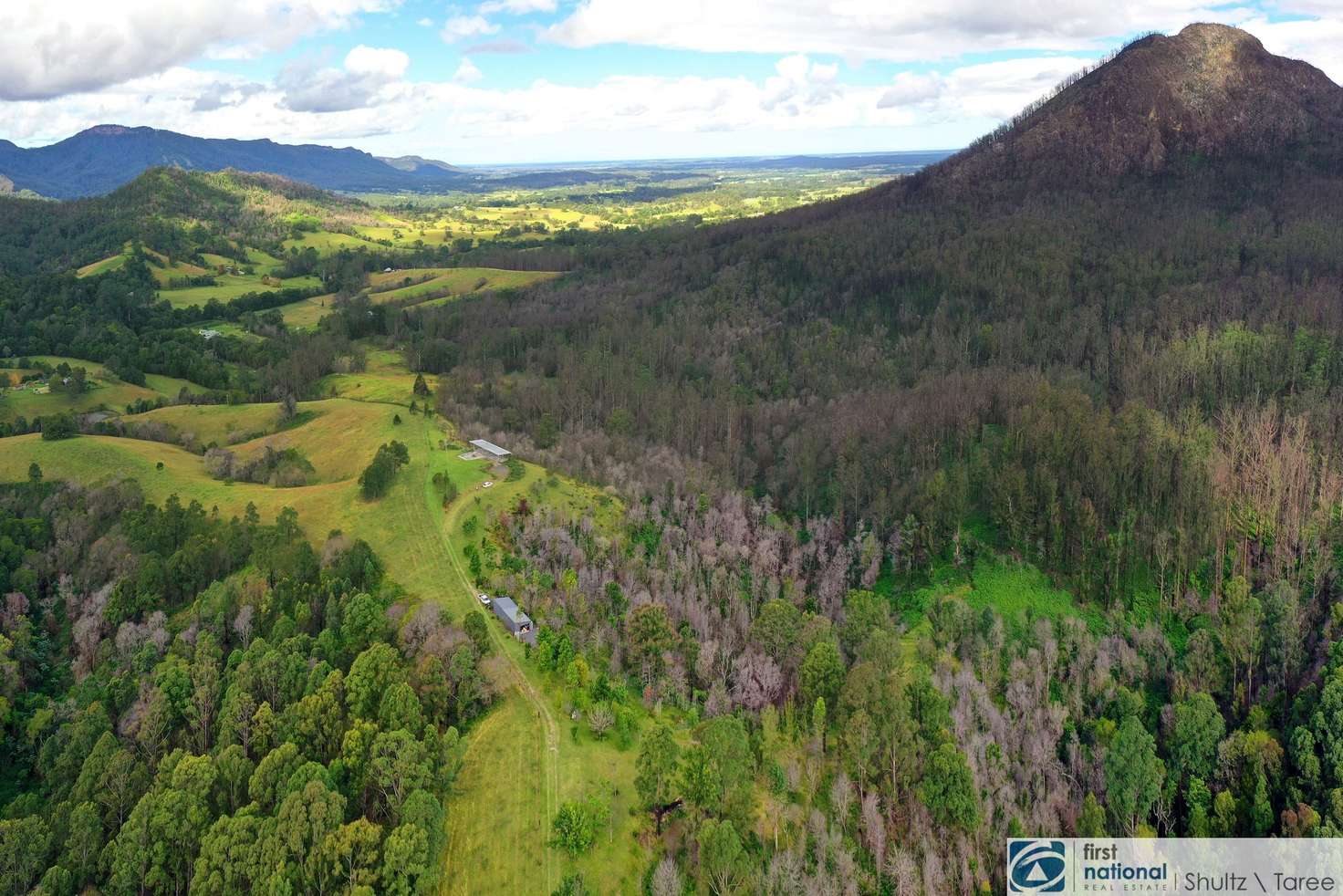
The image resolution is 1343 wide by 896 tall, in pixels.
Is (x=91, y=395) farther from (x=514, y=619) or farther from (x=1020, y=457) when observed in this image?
(x=1020, y=457)

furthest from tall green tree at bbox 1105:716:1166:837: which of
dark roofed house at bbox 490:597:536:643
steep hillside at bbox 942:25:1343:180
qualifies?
steep hillside at bbox 942:25:1343:180

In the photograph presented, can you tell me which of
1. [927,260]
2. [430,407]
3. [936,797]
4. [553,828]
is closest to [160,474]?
[430,407]

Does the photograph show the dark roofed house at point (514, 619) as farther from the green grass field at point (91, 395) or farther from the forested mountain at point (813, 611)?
the green grass field at point (91, 395)

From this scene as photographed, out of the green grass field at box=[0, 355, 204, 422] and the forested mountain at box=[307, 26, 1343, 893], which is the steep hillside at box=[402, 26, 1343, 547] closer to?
the forested mountain at box=[307, 26, 1343, 893]

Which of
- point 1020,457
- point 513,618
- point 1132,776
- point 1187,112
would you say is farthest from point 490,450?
point 1187,112

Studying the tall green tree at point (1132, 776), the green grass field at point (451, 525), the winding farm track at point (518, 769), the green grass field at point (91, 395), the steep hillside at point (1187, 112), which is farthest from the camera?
the steep hillside at point (1187, 112)

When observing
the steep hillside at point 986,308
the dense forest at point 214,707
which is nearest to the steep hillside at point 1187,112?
the steep hillside at point 986,308
